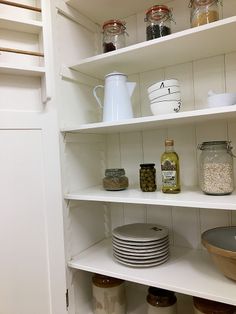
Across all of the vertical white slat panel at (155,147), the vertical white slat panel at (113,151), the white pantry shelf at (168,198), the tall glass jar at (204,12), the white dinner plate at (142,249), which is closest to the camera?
the white pantry shelf at (168,198)

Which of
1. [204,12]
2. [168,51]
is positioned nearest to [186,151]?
[168,51]

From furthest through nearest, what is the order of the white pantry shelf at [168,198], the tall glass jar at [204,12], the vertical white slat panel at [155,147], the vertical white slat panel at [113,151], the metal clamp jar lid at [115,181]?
the vertical white slat panel at [113,151] < the vertical white slat panel at [155,147] < the metal clamp jar lid at [115,181] < the tall glass jar at [204,12] < the white pantry shelf at [168,198]

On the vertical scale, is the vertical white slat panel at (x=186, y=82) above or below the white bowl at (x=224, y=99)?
above

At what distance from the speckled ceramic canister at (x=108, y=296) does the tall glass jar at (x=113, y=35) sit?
1072 mm

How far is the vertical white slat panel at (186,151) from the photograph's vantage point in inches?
46.4

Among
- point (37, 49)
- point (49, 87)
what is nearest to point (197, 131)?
point (49, 87)

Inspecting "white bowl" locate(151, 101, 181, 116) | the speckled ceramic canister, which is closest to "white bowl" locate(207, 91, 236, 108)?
"white bowl" locate(151, 101, 181, 116)

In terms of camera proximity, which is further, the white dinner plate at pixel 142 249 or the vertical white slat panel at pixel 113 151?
the vertical white slat panel at pixel 113 151

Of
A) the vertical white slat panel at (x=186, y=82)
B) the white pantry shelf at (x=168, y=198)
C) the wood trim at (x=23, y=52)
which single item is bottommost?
the white pantry shelf at (x=168, y=198)

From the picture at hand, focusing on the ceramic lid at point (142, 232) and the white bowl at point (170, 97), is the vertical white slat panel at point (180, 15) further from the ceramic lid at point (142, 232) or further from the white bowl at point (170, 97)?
the ceramic lid at point (142, 232)

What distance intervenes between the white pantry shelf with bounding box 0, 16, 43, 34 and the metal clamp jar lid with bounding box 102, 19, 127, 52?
306 mm

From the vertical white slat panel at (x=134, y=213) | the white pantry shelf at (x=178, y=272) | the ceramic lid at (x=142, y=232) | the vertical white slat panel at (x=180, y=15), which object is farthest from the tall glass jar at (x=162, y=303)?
the vertical white slat panel at (x=180, y=15)

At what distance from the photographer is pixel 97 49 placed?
1377 mm

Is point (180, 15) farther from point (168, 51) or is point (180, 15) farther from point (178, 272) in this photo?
point (178, 272)
